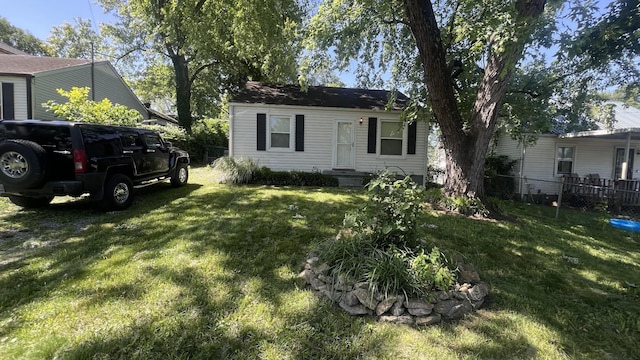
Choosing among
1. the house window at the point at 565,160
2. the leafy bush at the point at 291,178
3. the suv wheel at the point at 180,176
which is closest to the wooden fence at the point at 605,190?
the house window at the point at 565,160

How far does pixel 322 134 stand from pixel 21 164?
27.8ft

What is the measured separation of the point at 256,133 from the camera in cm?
1144

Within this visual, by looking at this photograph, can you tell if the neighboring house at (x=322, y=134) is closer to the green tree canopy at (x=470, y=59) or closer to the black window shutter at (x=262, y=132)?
the black window shutter at (x=262, y=132)

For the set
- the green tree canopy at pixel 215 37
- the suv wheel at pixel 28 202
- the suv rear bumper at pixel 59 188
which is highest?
the green tree canopy at pixel 215 37

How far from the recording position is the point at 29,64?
15352 mm

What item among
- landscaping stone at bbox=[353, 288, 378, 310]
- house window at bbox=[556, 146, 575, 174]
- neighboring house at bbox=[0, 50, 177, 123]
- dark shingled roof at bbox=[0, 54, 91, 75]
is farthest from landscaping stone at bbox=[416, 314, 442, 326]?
dark shingled roof at bbox=[0, 54, 91, 75]

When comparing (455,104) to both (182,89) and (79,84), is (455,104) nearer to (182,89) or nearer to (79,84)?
(182,89)

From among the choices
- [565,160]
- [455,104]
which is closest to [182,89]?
[455,104]

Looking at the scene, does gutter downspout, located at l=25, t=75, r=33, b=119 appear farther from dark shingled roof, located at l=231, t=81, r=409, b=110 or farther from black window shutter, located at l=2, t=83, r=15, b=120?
dark shingled roof, located at l=231, t=81, r=409, b=110

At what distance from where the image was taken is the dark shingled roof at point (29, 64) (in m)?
13.9

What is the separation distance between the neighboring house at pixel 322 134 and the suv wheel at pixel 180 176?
258cm

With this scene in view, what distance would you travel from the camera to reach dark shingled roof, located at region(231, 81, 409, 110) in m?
11.6

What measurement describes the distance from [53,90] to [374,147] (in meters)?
15.7

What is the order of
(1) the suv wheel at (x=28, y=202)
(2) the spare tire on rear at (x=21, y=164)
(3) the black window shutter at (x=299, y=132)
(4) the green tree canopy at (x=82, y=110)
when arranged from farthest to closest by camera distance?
(3) the black window shutter at (x=299, y=132)
(4) the green tree canopy at (x=82, y=110)
(1) the suv wheel at (x=28, y=202)
(2) the spare tire on rear at (x=21, y=164)
